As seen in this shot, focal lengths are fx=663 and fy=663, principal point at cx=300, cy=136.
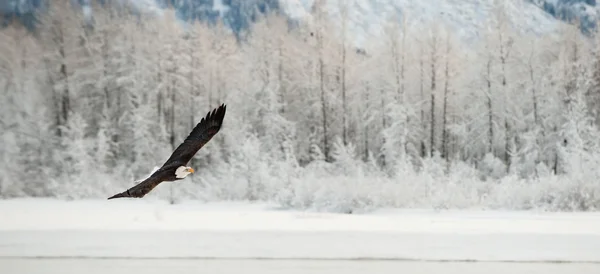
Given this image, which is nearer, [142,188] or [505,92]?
[142,188]

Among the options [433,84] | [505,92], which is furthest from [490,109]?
[433,84]

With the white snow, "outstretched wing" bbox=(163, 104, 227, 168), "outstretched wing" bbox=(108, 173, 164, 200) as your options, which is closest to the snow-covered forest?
the white snow

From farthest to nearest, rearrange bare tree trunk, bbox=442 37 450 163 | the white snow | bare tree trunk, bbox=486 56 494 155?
1. bare tree trunk, bbox=442 37 450 163
2. bare tree trunk, bbox=486 56 494 155
3. the white snow

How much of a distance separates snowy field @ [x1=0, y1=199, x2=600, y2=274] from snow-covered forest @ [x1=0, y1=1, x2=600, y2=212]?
16.2ft

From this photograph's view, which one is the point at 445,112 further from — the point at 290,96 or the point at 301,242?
the point at 301,242

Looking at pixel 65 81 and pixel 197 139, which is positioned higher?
pixel 65 81

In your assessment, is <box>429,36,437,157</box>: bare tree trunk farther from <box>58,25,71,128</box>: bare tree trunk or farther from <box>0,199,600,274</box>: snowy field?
<box>58,25,71,128</box>: bare tree trunk

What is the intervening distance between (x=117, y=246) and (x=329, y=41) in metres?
12.6

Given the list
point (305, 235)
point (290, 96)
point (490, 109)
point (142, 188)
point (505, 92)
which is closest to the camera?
point (142, 188)

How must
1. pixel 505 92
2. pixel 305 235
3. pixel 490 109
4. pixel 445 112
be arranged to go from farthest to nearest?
pixel 445 112 < pixel 505 92 < pixel 490 109 < pixel 305 235

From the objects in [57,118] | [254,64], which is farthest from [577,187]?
[57,118]

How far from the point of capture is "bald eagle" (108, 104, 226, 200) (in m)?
4.71

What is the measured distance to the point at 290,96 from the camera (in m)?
21.6

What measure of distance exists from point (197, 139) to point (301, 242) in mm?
4787
